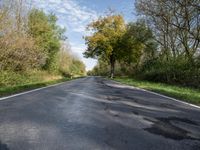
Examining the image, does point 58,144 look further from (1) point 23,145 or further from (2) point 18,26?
(2) point 18,26

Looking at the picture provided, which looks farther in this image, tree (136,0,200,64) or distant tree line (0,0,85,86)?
tree (136,0,200,64)

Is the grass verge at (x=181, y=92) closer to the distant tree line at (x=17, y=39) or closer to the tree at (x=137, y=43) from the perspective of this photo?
the distant tree line at (x=17, y=39)

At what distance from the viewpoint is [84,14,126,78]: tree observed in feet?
188

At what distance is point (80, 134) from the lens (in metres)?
6.11


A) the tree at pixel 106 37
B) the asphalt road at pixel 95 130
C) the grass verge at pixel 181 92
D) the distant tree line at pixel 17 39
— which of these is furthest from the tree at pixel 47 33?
the asphalt road at pixel 95 130

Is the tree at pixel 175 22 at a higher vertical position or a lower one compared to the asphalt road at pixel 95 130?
higher

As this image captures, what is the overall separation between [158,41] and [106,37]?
15.7m

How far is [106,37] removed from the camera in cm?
5722

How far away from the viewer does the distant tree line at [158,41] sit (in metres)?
29.7

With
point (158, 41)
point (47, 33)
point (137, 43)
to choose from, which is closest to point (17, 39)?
point (47, 33)

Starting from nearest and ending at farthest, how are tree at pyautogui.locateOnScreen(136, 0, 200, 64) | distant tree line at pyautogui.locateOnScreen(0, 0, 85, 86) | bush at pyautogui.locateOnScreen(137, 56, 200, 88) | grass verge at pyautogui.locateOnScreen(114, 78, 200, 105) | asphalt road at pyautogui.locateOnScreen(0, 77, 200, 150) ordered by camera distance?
asphalt road at pyautogui.locateOnScreen(0, 77, 200, 150), grass verge at pyautogui.locateOnScreen(114, 78, 200, 105), distant tree line at pyautogui.locateOnScreen(0, 0, 85, 86), tree at pyautogui.locateOnScreen(136, 0, 200, 64), bush at pyautogui.locateOnScreen(137, 56, 200, 88)

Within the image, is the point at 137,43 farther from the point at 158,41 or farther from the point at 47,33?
the point at 47,33

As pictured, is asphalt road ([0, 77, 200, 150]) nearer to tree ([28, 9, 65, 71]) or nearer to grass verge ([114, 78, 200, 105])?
grass verge ([114, 78, 200, 105])

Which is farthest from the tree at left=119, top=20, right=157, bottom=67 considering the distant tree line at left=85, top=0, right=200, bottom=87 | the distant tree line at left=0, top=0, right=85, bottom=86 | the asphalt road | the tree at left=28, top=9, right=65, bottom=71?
the asphalt road
